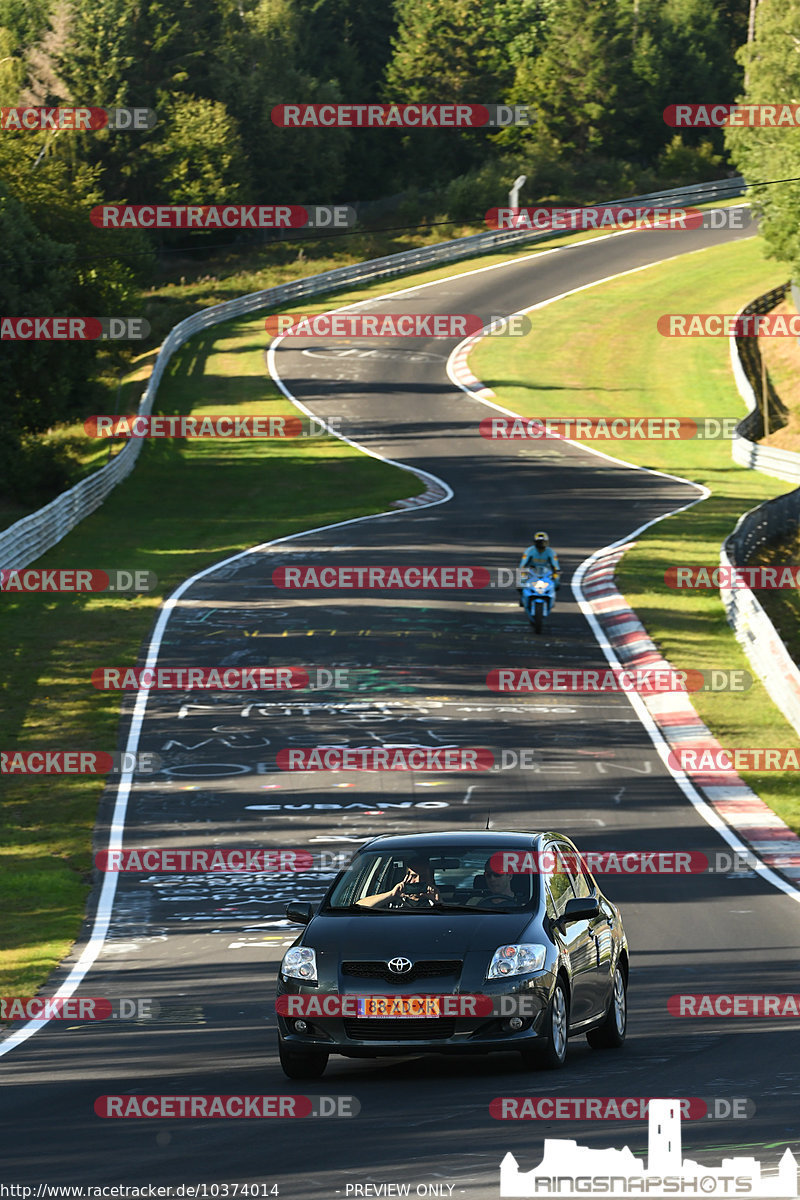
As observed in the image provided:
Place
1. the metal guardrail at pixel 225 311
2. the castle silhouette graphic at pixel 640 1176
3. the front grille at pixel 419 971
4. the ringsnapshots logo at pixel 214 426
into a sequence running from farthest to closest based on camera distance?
the ringsnapshots logo at pixel 214 426 → the metal guardrail at pixel 225 311 → the front grille at pixel 419 971 → the castle silhouette graphic at pixel 640 1176

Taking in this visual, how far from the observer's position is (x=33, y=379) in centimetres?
4847

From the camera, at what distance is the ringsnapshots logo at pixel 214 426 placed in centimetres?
5300

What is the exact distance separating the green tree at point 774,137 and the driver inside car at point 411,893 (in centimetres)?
5067

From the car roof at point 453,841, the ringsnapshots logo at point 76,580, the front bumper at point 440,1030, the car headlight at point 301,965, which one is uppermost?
the car roof at point 453,841

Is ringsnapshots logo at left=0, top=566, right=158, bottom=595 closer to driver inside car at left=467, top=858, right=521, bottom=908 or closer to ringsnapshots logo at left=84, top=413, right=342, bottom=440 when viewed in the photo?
ringsnapshots logo at left=84, top=413, right=342, bottom=440

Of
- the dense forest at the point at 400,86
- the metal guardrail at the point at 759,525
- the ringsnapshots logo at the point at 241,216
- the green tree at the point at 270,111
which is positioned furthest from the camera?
the green tree at the point at 270,111

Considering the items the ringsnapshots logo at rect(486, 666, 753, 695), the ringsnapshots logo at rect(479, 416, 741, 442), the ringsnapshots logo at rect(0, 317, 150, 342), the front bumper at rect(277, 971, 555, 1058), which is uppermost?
the front bumper at rect(277, 971, 555, 1058)

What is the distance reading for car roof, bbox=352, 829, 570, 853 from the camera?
35.7 ft

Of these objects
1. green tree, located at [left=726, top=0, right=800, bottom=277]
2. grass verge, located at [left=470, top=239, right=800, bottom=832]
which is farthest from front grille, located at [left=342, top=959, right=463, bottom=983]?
green tree, located at [left=726, top=0, right=800, bottom=277]

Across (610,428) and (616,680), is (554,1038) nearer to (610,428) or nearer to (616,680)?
(616,680)

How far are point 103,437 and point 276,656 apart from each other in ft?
89.2

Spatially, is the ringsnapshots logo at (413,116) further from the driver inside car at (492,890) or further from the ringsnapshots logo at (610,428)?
the driver inside car at (492,890)

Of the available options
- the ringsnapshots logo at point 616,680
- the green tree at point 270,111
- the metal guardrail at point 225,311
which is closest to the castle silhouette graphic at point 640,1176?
the ringsnapshots logo at point 616,680

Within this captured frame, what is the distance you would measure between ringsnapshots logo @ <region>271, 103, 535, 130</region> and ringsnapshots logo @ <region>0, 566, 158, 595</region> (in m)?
62.7
